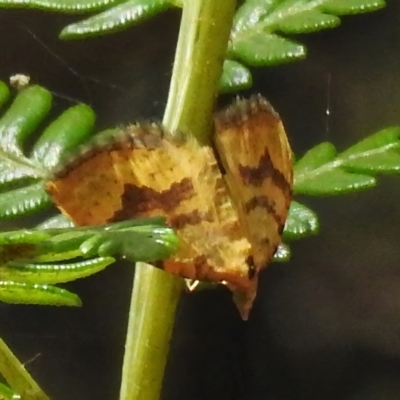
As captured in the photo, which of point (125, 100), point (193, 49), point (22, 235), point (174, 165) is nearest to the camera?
point (22, 235)

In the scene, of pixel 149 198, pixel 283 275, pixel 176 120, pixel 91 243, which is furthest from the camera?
pixel 283 275

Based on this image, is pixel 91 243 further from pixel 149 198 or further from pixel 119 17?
pixel 119 17

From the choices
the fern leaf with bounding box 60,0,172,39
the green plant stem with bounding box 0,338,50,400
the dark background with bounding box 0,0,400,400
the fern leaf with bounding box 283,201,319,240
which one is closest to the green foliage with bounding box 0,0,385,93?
the fern leaf with bounding box 60,0,172,39

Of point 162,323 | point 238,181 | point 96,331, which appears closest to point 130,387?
point 162,323

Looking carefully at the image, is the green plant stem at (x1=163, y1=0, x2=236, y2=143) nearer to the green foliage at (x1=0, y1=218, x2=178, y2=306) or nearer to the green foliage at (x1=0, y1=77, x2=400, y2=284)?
the green foliage at (x1=0, y1=77, x2=400, y2=284)

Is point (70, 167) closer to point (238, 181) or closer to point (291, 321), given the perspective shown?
point (238, 181)

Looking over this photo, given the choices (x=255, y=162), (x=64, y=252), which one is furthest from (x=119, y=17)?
(x=64, y=252)
